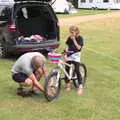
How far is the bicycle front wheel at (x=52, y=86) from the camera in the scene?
8.98 m

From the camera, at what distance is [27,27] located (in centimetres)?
1501

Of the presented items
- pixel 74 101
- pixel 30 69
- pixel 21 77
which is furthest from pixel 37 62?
pixel 74 101

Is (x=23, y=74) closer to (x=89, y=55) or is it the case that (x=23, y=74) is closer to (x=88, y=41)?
(x=89, y=55)

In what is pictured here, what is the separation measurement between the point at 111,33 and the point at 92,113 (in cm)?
1844

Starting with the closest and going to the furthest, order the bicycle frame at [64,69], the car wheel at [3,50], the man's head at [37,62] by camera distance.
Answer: the man's head at [37,62] < the bicycle frame at [64,69] < the car wheel at [3,50]

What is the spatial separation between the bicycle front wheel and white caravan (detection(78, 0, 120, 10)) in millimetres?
51317

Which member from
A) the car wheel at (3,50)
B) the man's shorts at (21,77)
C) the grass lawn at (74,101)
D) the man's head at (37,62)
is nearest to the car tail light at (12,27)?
the car wheel at (3,50)

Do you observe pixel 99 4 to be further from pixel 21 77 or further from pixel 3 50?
pixel 21 77

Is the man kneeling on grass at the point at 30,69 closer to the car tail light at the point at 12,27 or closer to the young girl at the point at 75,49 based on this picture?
the young girl at the point at 75,49

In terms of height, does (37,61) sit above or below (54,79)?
above

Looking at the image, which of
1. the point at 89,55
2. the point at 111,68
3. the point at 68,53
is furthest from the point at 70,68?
the point at 89,55

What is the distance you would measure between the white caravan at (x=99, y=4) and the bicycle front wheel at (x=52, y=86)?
51317 mm

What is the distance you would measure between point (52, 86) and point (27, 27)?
6062mm

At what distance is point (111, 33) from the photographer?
26.6 m
